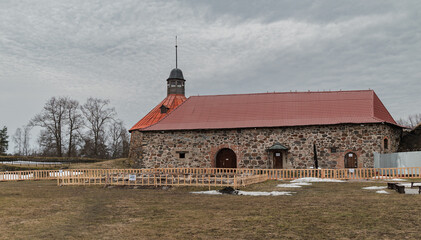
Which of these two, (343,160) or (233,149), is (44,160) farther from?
(343,160)

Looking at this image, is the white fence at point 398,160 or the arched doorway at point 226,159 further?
the arched doorway at point 226,159

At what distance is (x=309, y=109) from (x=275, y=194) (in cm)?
1644

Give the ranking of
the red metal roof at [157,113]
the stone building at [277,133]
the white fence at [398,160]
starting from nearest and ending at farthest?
1. the white fence at [398,160]
2. the stone building at [277,133]
3. the red metal roof at [157,113]

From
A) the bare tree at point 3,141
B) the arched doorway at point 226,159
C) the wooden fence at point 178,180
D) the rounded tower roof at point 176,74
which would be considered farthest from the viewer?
the bare tree at point 3,141

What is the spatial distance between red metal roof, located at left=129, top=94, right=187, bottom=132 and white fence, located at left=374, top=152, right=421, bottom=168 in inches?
654

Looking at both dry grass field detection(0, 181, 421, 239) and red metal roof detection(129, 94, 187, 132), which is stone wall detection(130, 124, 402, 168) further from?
dry grass field detection(0, 181, 421, 239)

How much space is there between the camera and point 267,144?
99.8 ft

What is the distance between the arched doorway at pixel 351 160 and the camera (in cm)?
2902

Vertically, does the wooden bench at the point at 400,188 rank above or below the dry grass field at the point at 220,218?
above

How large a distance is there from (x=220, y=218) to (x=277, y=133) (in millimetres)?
20230

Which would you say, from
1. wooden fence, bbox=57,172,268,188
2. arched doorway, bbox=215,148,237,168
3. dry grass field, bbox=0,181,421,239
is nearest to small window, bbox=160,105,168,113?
arched doorway, bbox=215,148,237,168

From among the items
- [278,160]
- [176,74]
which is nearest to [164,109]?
[176,74]

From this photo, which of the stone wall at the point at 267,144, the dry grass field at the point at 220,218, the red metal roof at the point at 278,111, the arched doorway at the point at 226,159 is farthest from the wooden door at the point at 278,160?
the dry grass field at the point at 220,218

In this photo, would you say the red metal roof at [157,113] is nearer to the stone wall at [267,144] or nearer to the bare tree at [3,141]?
the stone wall at [267,144]
